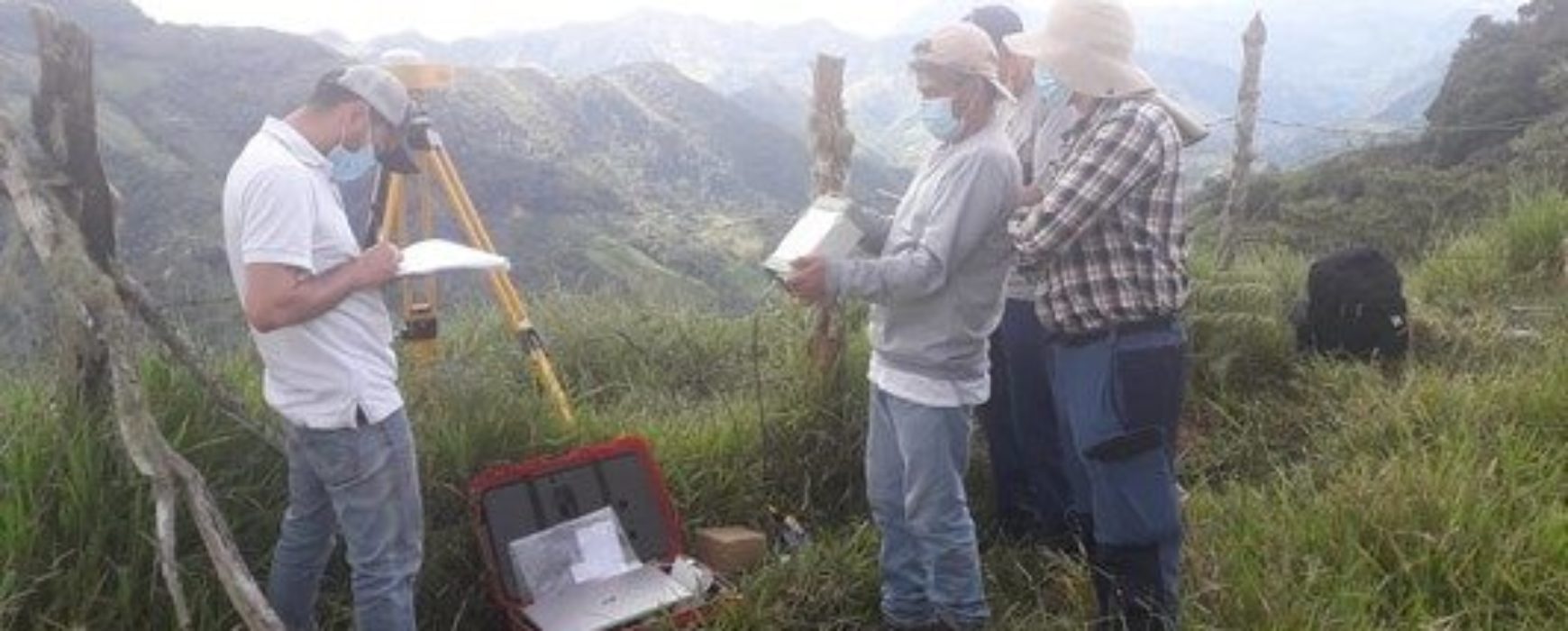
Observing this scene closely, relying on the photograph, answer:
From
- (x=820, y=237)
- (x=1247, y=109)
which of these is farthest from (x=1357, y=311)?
(x=1247, y=109)

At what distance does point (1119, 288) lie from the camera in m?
3.05

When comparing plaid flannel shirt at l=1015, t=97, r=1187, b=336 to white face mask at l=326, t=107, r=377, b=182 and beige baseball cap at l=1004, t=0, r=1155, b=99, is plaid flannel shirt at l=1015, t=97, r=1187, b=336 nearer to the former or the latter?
beige baseball cap at l=1004, t=0, r=1155, b=99

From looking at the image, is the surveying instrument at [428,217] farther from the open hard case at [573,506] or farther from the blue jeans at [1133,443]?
the blue jeans at [1133,443]

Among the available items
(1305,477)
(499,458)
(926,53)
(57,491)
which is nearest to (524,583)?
(499,458)

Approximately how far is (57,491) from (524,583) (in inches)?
48.1

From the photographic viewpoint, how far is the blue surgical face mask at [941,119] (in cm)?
331

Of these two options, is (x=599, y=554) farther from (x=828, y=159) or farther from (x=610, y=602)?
(x=828, y=159)

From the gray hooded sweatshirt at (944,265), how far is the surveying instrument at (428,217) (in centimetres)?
144

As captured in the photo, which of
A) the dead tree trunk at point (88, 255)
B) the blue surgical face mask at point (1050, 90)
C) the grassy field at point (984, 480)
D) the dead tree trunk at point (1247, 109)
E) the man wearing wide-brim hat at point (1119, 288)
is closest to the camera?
the dead tree trunk at point (88, 255)

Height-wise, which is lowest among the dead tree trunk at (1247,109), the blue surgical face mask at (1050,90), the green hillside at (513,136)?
the green hillside at (513,136)

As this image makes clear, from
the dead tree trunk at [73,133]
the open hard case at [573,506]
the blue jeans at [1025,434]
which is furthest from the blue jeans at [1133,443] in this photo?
the dead tree trunk at [73,133]

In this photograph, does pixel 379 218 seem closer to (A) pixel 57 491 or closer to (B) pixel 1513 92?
→ (A) pixel 57 491

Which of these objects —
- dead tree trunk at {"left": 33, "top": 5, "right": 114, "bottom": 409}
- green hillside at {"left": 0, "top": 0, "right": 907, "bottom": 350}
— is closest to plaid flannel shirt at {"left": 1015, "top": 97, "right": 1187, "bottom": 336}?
dead tree trunk at {"left": 33, "top": 5, "right": 114, "bottom": 409}

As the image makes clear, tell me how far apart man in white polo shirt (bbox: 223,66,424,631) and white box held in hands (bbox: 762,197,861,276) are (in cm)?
98
